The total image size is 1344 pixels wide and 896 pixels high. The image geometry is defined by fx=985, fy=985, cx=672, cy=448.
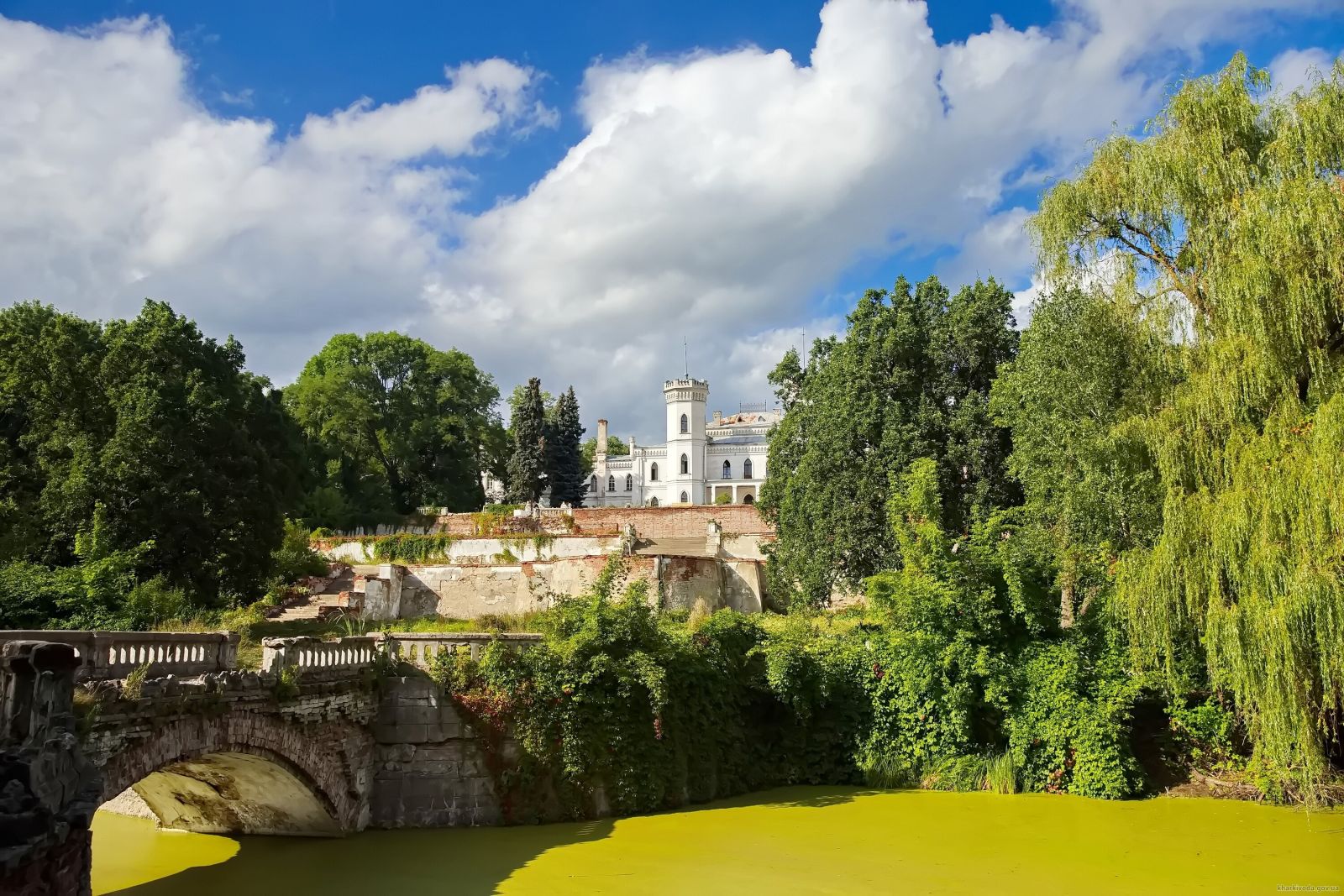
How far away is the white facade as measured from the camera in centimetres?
6925

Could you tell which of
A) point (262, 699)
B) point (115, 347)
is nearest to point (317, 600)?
point (115, 347)

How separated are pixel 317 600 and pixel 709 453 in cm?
4518

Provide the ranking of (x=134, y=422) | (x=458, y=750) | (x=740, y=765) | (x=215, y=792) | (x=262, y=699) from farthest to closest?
(x=134, y=422) < (x=740, y=765) < (x=458, y=750) < (x=215, y=792) < (x=262, y=699)

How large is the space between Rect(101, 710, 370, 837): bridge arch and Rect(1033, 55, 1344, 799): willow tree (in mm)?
11250

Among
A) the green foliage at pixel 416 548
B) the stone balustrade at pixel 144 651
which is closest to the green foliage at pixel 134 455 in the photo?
the stone balustrade at pixel 144 651

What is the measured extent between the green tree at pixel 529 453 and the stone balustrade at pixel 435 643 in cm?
3764

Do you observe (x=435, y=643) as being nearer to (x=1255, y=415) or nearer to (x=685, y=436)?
(x=1255, y=415)

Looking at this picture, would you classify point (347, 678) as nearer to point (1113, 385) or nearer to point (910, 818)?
point (910, 818)

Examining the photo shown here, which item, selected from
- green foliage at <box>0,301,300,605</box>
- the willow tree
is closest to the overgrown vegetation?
the willow tree

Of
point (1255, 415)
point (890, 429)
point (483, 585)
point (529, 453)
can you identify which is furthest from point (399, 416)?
point (1255, 415)

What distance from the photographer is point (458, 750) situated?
14.8 m

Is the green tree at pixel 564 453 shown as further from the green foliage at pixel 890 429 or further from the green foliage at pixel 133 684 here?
the green foliage at pixel 133 684

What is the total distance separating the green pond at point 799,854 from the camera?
1177cm

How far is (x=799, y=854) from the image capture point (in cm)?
1330
